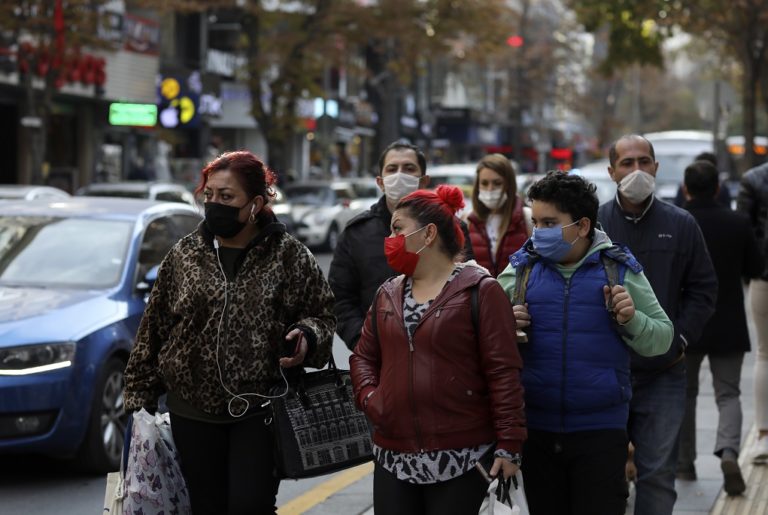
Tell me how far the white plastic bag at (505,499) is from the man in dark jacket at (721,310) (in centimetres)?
363

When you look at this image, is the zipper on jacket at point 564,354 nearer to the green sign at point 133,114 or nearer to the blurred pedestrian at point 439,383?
the blurred pedestrian at point 439,383

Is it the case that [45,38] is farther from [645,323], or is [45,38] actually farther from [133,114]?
[645,323]

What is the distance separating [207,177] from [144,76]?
3246cm

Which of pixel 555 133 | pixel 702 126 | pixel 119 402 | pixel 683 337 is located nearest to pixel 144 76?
pixel 119 402

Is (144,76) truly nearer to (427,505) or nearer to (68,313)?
(68,313)

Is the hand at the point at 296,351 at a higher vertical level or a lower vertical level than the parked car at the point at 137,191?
higher

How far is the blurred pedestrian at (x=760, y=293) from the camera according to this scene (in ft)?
27.8

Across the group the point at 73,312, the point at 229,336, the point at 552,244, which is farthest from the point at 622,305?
the point at 73,312

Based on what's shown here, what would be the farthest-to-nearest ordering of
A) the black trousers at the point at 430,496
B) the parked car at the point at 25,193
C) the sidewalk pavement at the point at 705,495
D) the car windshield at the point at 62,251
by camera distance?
1. the parked car at the point at 25,193
2. the car windshield at the point at 62,251
3. the sidewalk pavement at the point at 705,495
4. the black trousers at the point at 430,496

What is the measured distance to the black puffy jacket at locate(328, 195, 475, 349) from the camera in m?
6.37

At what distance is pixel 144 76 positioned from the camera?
36844 millimetres

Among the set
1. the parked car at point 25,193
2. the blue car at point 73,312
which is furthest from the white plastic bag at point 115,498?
the parked car at point 25,193

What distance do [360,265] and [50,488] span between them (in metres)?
2.63

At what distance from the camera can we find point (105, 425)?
26.8ft
